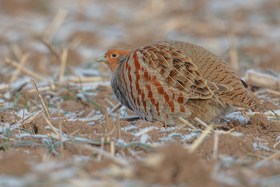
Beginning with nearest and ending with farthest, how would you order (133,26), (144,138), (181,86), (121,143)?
(121,143), (144,138), (181,86), (133,26)

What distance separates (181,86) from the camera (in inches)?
130

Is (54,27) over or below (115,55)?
over

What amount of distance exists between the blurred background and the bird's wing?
3.79 meters

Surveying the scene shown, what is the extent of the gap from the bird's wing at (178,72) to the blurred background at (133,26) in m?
3.79

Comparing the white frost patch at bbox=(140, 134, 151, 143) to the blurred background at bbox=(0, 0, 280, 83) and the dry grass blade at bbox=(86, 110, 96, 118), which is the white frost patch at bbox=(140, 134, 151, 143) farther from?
the blurred background at bbox=(0, 0, 280, 83)

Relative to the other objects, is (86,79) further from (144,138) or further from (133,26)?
(133,26)

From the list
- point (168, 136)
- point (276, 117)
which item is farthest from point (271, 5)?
point (168, 136)

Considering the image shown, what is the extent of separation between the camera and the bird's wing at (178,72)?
3.25m

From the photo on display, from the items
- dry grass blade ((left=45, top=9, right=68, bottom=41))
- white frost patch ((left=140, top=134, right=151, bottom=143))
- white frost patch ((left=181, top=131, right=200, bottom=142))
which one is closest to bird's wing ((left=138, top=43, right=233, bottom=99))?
white frost patch ((left=181, top=131, right=200, bottom=142))

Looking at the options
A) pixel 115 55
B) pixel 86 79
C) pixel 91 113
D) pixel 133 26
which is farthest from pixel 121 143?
pixel 133 26

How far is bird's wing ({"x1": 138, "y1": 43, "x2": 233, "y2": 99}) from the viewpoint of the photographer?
325 centimetres

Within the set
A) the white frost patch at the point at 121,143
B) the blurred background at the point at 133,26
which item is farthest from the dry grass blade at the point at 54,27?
the white frost patch at the point at 121,143

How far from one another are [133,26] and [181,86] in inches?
290

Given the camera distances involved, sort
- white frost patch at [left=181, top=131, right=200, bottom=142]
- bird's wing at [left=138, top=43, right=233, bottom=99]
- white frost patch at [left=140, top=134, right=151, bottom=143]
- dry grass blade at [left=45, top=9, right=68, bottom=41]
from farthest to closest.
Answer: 1. dry grass blade at [left=45, top=9, right=68, bottom=41]
2. bird's wing at [left=138, top=43, right=233, bottom=99]
3. white frost patch at [left=181, top=131, right=200, bottom=142]
4. white frost patch at [left=140, top=134, right=151, bottom=143]
